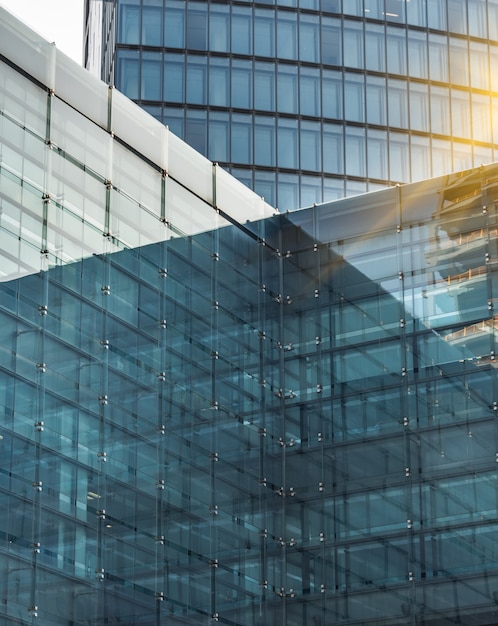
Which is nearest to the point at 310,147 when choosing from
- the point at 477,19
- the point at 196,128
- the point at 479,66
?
the point at 196,128

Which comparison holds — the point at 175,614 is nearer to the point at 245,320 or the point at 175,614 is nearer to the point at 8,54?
the point at 245,320

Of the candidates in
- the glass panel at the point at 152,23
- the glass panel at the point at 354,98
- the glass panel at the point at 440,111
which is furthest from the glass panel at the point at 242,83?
the glass panel at the point at 440,111

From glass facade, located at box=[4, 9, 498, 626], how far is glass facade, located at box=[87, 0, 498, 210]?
2429 cm

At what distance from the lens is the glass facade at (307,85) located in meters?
60.1

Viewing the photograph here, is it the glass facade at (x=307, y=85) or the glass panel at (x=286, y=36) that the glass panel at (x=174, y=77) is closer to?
the glass facade at (x=307, y=85)

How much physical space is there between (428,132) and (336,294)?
96.7 feet

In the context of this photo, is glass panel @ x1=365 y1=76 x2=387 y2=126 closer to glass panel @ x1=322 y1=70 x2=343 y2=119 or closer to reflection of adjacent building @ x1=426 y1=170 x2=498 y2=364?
glass panel @ x1=322 y1=70 x2=343 y2=119

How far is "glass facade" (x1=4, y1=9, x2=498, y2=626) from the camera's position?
91.9 ft

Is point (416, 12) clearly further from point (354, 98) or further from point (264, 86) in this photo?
point (264, 86)

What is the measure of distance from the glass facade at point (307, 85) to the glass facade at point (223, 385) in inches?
956

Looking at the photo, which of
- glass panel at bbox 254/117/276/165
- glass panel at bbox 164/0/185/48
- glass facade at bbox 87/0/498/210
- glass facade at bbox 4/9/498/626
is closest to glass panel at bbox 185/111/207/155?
glass facade at bbox 87/0/498/210

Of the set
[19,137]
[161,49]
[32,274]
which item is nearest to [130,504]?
[32,274]

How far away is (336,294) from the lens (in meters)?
35.3

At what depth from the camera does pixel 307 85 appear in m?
61.3
